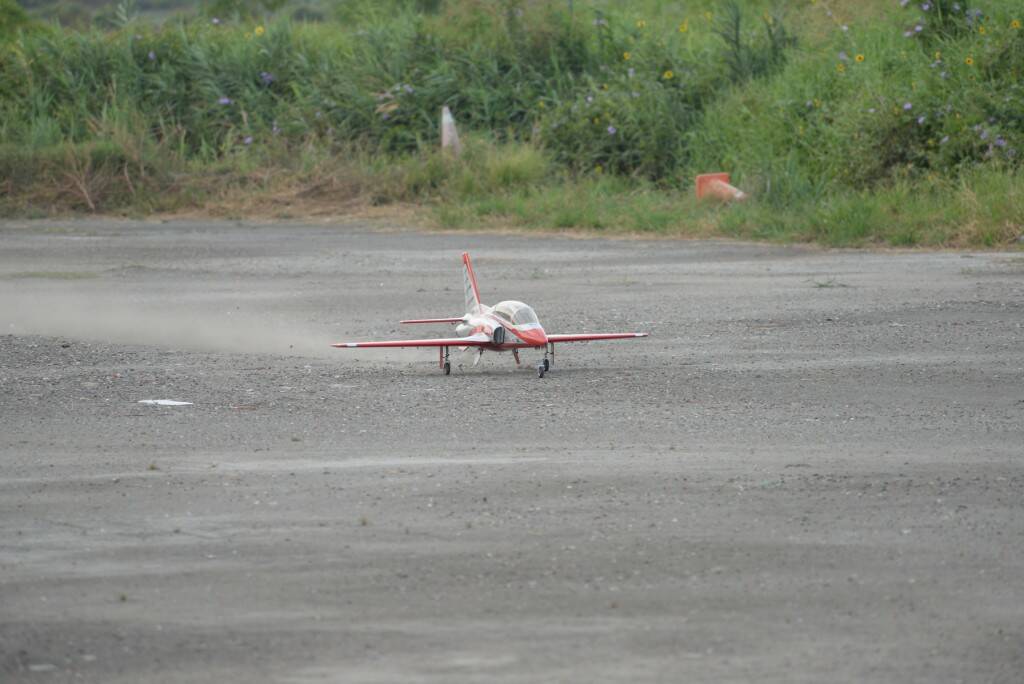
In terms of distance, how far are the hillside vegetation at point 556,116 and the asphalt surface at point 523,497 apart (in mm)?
6499

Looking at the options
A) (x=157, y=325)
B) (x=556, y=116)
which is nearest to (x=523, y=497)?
(x=157, y=325)

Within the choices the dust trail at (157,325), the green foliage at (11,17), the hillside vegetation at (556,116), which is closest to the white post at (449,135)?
the hillside vegetation at (556,116)

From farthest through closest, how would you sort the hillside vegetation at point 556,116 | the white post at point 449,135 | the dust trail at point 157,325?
1. the white post at point 449,135
2. the hillside vegetation at point 556,116
3. the dust trail at point 157,325

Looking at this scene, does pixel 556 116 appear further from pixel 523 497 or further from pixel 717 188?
pixel 523 497

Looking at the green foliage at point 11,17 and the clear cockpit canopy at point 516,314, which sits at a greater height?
the green foliage at point 11,17

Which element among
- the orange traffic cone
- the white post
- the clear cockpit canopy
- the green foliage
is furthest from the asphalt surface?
the green foliage

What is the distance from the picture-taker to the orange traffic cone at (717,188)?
2127 cm

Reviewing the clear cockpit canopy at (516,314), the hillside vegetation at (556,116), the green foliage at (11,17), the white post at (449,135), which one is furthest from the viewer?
the green foliage at (11,17)

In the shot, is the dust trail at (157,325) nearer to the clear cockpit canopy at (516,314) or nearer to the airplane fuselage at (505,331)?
the airplane fuselage at (505,331)

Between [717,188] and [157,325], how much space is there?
10.5m

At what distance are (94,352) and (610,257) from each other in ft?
25.0

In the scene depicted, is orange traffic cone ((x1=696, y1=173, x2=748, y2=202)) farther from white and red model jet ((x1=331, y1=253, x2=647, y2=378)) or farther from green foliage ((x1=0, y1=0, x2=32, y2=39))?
green foliage ((x1=0, y1=0, x2=32, y2=39))

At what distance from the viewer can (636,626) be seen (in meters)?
5.37

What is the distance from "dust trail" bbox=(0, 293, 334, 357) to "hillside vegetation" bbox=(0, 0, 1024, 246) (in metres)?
7.84
